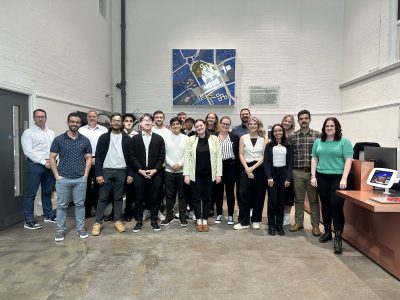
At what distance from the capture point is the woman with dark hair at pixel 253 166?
4121 mm

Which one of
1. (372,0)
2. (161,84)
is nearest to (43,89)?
(161,84)

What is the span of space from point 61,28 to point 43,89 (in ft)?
4.15

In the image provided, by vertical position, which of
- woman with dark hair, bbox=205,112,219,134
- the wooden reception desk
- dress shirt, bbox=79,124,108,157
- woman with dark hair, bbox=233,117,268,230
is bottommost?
the wooden reception desk

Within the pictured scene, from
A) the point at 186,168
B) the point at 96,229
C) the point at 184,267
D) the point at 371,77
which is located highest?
the point at 371,77

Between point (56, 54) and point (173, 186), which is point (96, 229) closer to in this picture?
point (173, 186)

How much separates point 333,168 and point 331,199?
14.1 inches

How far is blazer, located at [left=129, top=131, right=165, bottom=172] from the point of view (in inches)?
161

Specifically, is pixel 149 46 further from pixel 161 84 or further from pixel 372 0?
pixel 372 0

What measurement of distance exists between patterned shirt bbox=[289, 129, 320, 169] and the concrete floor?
0.93 metres

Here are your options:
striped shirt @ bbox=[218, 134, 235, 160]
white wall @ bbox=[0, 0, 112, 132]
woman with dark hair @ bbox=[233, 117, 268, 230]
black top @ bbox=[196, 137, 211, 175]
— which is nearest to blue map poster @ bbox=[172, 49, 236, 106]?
white wall @ bbox=[0, 0, 112, 132]

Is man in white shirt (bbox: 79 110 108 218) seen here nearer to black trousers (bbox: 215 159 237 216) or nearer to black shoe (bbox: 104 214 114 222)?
black shoe (bbox: 104 214 114 222)

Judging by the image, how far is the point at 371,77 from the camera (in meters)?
6.29

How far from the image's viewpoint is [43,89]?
4.98 meters

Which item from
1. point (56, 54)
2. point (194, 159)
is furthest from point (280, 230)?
point (56, 54)
